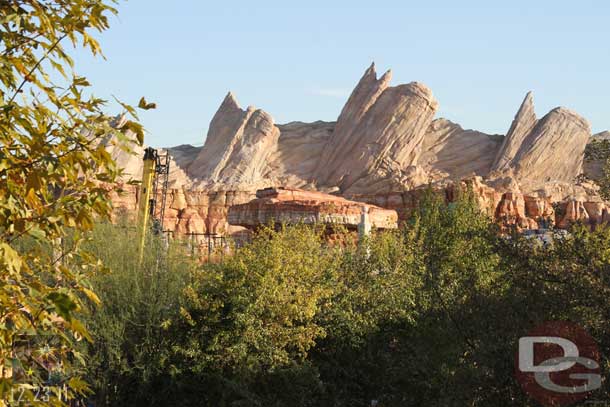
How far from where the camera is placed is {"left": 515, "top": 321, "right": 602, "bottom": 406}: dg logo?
29.8ft

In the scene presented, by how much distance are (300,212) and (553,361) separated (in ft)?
56.4

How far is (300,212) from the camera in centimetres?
2636

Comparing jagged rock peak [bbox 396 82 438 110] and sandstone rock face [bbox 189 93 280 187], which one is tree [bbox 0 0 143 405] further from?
jagged rock peak [bbox 396 82 438 110]

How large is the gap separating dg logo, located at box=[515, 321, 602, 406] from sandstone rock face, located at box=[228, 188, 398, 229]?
1461 centimetres

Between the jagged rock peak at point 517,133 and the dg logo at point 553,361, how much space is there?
68.2 meters

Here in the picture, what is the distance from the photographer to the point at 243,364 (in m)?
15.7

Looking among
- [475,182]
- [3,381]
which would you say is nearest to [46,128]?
[3,381]

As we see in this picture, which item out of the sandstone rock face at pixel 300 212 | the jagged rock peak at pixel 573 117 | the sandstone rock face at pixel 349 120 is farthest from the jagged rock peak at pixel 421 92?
the sandstone rock face at pixel 300 212

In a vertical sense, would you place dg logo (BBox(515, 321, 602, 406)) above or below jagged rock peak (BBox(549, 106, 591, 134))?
below

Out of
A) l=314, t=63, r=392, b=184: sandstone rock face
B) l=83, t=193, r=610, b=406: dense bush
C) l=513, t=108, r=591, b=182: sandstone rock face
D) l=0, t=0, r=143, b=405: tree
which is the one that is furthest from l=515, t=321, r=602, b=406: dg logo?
l=314, t=63, r=392, b=184: sandstone rock face

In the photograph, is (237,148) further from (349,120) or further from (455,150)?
(455,150)

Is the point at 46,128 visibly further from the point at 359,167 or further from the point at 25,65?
the point at 359,167

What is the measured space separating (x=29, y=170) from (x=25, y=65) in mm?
617

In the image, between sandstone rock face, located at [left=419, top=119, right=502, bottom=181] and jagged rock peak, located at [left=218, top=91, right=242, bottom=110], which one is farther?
jagged rock peak, located at [left=218, top=91, right=242, bottom=110]
